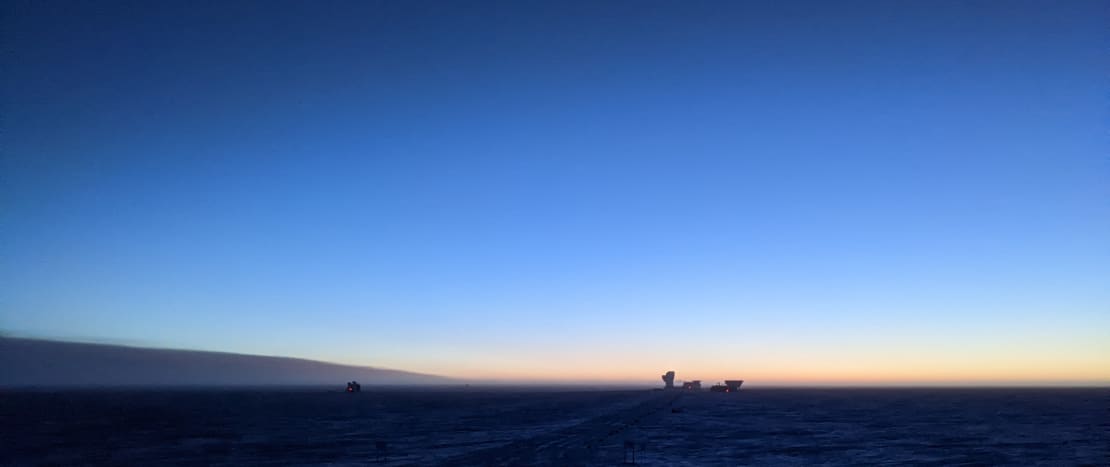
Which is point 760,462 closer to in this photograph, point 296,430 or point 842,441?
point 842,441

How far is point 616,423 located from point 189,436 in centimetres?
4898

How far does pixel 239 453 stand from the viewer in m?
59.7

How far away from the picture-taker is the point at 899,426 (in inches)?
3809

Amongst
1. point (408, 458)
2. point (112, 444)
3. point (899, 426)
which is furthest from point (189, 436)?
point (899, 426)

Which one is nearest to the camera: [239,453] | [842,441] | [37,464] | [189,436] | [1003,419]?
[37,464]

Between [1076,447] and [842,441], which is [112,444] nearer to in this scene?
[842,441]

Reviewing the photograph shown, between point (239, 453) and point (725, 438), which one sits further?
Result: point (725, 438)

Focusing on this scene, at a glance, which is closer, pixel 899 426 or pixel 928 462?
pixel 928 462

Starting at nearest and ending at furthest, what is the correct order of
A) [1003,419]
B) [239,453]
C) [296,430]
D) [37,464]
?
1. [37,464]
2. [239,453]
3. [296,430]
4. [1003,419]

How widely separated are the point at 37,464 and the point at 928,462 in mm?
64005

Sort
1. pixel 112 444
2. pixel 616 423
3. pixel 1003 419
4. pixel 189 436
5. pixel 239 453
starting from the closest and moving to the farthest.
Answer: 1. pixel 239 453
2. pixel 112 444
3. pixel 189 436
4. pixel 616 423
5. pixel 1003 419

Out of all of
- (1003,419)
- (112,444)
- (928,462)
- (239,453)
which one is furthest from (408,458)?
(1003,419)

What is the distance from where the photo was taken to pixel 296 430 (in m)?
86.6

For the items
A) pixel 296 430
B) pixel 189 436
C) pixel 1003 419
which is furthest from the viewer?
pixel 1003 419
